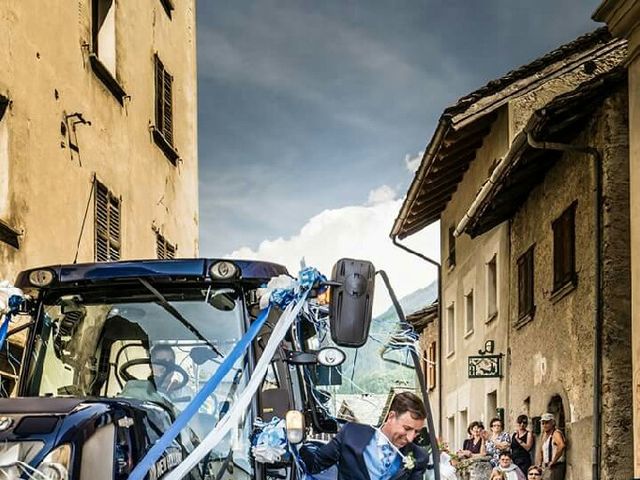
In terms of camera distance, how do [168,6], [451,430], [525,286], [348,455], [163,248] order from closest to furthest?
[348,455]
[525,286]
[163,248]
[168,6]
[451,430]

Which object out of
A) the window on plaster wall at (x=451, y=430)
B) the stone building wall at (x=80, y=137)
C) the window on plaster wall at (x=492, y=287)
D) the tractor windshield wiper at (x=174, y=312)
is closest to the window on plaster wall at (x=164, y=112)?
the stone building wall at (x=80, y=137)

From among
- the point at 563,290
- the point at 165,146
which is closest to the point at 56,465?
the point at 563,290

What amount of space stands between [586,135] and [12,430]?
37.5 ft

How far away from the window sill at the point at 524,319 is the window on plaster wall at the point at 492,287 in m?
2.19

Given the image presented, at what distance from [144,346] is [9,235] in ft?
21.7

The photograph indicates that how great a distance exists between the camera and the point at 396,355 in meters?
7.14

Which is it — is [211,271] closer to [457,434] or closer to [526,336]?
[526,336]

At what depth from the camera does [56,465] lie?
5121 millimetres

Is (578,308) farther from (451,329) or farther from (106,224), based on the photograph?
(451,329)

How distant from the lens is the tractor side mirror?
5.74 metres

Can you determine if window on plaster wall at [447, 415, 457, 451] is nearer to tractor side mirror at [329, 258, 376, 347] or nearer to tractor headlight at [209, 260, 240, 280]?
tractor headlight at [209, 260, 240, 280]

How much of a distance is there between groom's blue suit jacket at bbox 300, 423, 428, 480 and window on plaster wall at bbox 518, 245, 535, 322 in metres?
12.4

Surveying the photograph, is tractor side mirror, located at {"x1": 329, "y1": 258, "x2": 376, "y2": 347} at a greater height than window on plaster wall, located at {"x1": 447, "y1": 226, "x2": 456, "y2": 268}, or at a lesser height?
lesser

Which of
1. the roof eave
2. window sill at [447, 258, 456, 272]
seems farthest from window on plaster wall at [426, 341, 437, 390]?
the roof eave
